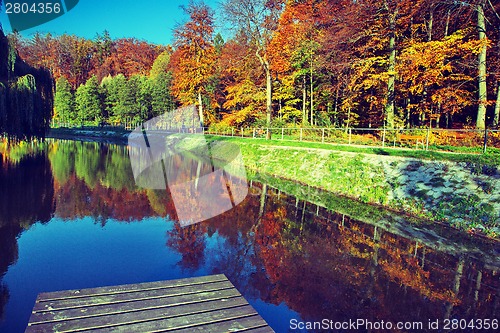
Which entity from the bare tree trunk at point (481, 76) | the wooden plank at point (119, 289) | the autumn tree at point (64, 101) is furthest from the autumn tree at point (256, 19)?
the autumn tree at point (64, 101)

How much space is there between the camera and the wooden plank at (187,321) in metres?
4.23

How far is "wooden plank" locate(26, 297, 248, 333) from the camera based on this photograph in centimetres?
420

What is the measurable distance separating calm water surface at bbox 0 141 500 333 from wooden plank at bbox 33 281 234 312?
0.59 meters

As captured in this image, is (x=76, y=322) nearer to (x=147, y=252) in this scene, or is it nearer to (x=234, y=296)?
(x=234, y=296)

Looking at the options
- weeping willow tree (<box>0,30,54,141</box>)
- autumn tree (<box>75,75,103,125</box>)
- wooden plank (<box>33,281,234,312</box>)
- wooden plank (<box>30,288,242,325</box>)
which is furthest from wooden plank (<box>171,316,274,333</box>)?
autumn tree (<box>75,75,103,125</box>)

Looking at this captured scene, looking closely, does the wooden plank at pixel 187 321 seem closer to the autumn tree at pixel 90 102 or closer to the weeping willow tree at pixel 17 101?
the weeping willow tree at pixel 17 101

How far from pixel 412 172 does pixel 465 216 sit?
340cm

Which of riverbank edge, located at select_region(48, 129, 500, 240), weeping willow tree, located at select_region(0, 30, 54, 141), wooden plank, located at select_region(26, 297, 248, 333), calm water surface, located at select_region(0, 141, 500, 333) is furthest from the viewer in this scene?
weeping willow tree, located at select_region(0, 30, 54, 141)

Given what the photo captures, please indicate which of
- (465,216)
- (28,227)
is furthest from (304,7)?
(28,227)

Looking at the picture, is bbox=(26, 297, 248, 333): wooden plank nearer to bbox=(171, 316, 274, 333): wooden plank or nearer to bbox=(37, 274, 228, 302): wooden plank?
bbox=(171, 316, 274, 333): wooden plank

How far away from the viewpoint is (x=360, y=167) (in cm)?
1495

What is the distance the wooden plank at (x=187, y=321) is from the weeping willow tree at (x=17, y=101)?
53.4 ft

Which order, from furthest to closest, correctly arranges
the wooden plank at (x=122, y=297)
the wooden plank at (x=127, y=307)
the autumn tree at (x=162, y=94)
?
the autumn tree at (x=162, y=94), the wooden plank at (x=122, y=297), the wooden plank at (x=127, y=307)

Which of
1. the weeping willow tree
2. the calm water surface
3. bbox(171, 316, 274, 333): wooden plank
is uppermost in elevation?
the weeping willow tree
